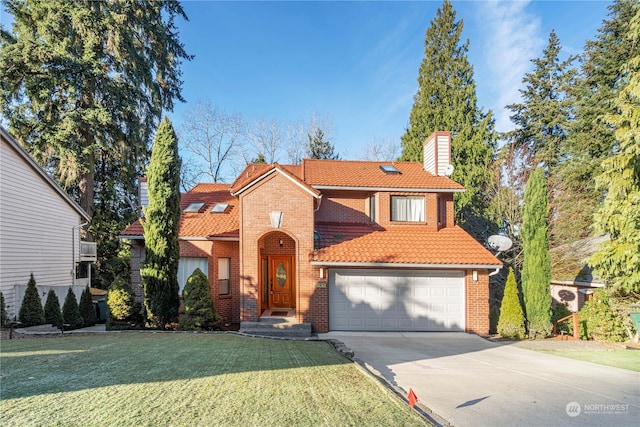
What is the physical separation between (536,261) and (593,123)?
43.9 feet

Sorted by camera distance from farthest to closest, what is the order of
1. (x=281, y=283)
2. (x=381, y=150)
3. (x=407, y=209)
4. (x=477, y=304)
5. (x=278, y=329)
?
1. (x=381, y=150)
2. (x=281, y=283)
3. (x=407, y=209)
4. (x=477, y=304)
5. (x=278, y=329)

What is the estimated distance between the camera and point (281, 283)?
1398 cm

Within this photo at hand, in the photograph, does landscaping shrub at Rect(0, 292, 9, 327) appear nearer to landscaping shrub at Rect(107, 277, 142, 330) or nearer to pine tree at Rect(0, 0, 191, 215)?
landscaping shrub at Rect(107, 277, 142, 330)

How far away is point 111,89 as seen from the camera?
1925cm

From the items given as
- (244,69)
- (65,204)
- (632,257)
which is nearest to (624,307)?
(632,257)

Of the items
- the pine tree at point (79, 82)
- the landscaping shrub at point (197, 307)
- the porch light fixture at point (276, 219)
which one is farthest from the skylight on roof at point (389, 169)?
the pine tree at point (79, 82)

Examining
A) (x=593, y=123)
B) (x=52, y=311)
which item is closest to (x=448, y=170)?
(x=593, y=123)

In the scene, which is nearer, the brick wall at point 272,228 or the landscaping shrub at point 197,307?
the landscaping shrub at point 197,307

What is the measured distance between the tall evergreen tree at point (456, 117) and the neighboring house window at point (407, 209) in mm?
8431

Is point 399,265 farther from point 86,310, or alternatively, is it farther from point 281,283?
point 86,310

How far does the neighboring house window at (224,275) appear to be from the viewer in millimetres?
13008

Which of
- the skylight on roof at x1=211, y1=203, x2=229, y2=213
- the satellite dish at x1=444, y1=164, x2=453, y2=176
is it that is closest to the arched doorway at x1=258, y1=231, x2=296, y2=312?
the skylight on roof at x1=211, y1=203, x2=229, y2=213

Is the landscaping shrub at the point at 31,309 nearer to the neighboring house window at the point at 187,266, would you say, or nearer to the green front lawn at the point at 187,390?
the neighboring house window at the point at 187,266

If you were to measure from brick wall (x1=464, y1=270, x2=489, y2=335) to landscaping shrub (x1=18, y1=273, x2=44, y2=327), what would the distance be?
1578 centimetres
